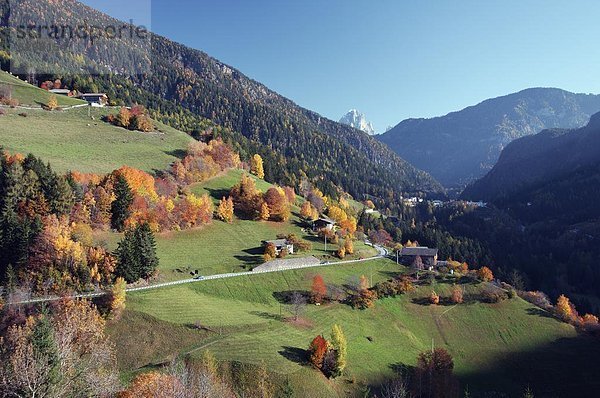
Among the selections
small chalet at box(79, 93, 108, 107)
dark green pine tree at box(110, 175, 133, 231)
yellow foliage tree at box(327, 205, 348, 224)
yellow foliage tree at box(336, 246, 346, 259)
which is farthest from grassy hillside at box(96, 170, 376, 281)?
small chalet at box(79, 93, 108, 107)

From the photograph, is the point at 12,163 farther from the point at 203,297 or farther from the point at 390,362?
the point at 390,362

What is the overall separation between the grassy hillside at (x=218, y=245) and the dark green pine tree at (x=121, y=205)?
373 centimetres

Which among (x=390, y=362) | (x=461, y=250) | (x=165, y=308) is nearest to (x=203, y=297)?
(x=165, y=308)

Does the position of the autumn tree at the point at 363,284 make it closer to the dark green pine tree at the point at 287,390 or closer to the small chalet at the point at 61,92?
the dark green pine tree at the point at 287,390

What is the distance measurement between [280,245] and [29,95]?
122m

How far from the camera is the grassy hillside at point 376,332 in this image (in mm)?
69875

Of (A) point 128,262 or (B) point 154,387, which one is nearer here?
(B) point 154,387

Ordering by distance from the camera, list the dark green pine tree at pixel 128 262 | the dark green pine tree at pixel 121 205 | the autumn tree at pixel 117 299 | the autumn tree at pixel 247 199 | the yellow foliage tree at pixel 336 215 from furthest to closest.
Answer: the yellow foliage tree at pixel 336 215, the autumn tree at pixel 247 199, the dark green pine tree at pixel 121 205, the dark green pine tree at pixel 128 262, the autumn tree at pixel 117 299

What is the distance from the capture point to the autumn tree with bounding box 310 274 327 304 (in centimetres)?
9341

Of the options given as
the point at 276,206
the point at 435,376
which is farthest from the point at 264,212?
the point at 435,376

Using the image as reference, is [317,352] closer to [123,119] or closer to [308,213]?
[308,213]

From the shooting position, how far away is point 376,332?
293ft

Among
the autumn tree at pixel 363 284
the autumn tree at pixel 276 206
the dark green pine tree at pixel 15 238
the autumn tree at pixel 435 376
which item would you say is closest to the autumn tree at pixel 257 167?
the autumn tree at pixel 276 206

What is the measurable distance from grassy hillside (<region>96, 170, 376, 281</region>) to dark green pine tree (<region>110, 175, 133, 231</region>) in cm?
373
